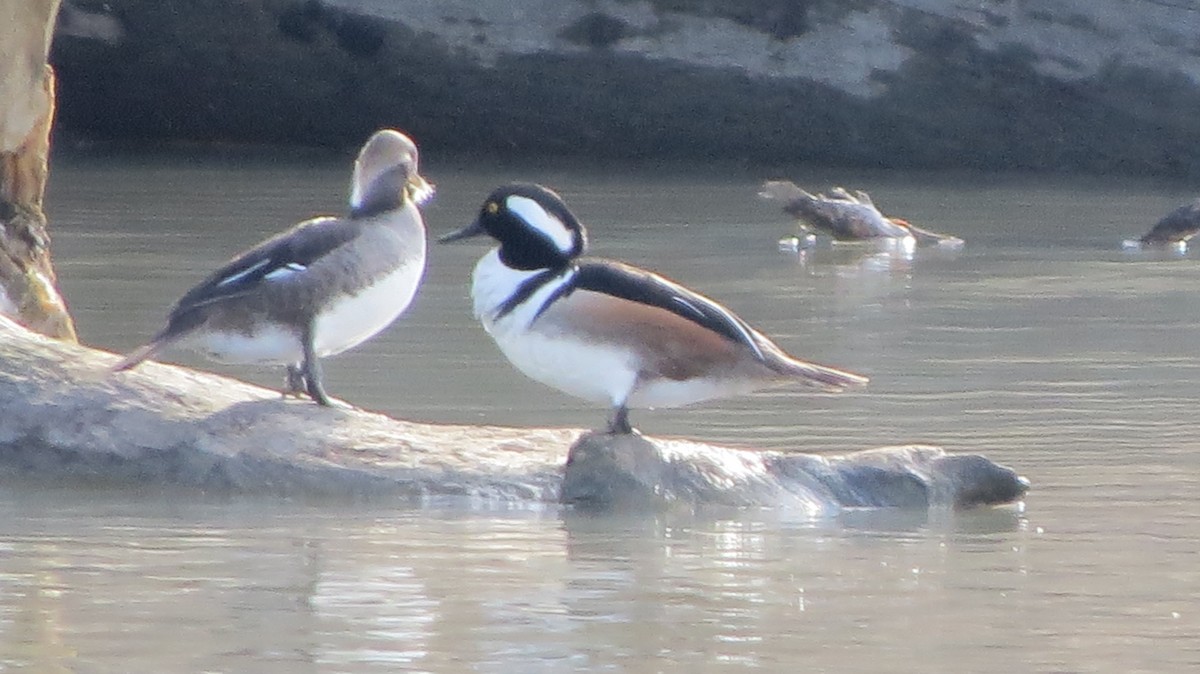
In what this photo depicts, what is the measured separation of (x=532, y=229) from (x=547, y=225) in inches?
1.8

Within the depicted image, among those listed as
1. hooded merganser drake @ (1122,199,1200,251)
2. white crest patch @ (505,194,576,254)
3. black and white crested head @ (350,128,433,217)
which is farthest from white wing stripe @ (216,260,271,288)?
hooded merganser drake @ (1122,199,1200,251)

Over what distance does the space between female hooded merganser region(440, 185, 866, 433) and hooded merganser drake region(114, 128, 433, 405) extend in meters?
0.64

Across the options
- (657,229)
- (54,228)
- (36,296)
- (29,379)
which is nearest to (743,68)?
(657,229)

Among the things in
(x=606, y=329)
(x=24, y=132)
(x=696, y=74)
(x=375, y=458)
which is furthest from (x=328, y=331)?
(x=696, y=74)

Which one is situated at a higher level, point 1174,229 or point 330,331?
point 1174,229

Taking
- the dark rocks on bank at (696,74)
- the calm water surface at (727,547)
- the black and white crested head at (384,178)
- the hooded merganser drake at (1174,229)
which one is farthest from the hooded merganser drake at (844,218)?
the black and white crested head at (384,178)

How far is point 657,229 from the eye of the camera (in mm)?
16172

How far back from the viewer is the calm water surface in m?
5.05

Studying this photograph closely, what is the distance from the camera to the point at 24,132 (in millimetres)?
9594

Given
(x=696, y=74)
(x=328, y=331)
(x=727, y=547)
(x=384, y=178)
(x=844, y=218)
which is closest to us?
(x=727, y=547)

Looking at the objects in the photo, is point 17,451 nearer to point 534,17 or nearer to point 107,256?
point 107,256

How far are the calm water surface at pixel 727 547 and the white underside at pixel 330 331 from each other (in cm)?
74

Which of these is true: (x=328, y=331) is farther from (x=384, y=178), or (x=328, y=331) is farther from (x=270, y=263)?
(x=384, y=178)

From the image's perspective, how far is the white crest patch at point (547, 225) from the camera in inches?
283
